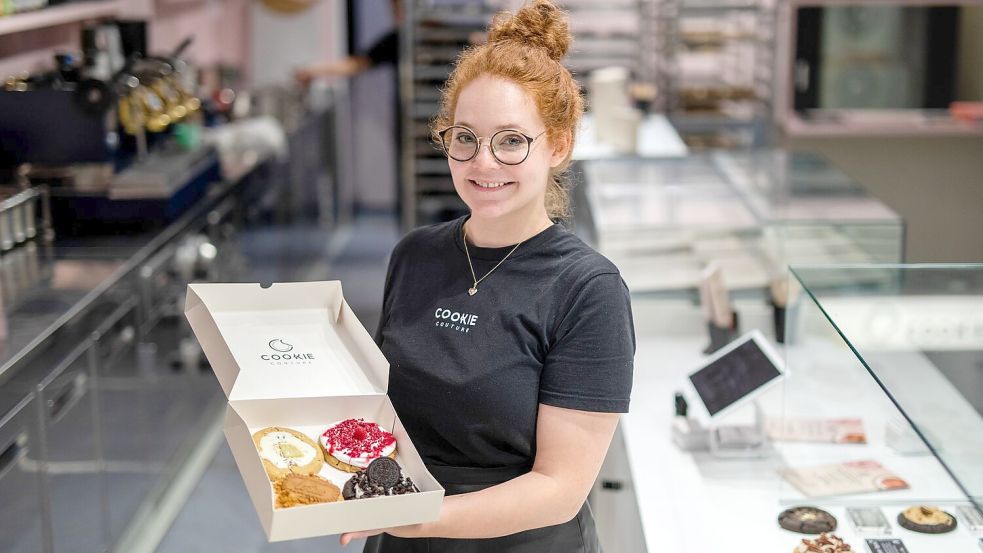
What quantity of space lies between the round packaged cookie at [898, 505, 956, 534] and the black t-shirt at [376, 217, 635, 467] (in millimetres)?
856

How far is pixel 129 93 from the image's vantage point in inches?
154

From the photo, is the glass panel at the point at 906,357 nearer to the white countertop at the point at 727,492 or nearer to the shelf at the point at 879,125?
the white countertop at the point at 727,492

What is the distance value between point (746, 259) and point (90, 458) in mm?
2040

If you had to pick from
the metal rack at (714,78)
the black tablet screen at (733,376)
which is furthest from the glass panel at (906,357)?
the metal rack at (714,78)

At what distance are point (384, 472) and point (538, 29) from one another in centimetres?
72

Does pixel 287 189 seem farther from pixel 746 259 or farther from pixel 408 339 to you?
pixel 408 339

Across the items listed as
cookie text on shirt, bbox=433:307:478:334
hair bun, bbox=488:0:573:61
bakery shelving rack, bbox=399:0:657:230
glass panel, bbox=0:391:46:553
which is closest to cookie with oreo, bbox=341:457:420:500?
cookie text on shirt, bbox=433:307:478:334

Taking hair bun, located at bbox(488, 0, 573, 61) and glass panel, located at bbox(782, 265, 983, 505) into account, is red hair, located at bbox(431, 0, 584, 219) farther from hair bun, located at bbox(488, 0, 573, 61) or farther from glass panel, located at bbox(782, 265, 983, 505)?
glass panel, located at bbox(782, 265, 983, 505)

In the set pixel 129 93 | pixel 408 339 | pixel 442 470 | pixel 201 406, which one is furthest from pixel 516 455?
pixel 201 406

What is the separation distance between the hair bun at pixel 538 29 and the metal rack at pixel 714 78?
468 centimetres

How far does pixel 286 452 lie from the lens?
165 cm

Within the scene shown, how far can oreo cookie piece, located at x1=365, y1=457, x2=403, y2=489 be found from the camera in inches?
62.6

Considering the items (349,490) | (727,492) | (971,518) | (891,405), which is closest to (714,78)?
(727,492)

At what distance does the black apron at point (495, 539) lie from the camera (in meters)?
1.71
